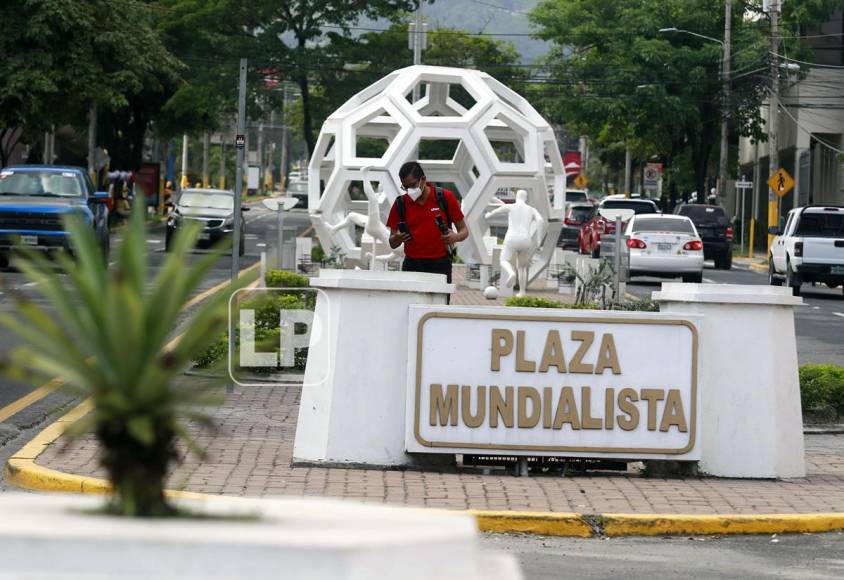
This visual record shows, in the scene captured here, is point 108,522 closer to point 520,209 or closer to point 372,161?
point 520,209

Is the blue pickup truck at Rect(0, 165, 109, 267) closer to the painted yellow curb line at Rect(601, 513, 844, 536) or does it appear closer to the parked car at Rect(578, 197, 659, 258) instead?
the parked car at Rect(578, 197, 659, 258)

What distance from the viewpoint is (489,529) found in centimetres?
867

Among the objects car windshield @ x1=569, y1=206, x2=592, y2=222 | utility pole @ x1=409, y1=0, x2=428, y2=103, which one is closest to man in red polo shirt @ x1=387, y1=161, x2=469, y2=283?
car windshield @ x1=569, y1=206, x2=592, y2=222

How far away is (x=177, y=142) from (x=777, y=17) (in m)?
74.5

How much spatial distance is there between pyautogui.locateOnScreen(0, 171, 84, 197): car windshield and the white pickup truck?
13503 mm

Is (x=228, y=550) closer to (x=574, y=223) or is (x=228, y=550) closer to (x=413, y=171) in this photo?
(x=413, y=171)

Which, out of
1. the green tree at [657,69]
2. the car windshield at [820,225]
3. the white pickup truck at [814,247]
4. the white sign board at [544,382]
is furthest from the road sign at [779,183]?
the white sign board at [544,382]

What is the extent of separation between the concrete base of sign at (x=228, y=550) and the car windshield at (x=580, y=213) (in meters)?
47.4

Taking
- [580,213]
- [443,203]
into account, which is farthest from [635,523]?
[580,213]

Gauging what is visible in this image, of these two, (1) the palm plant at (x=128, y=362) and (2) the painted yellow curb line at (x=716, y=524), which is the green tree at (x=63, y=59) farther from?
(1) the palm plant at (x=128, y=362)

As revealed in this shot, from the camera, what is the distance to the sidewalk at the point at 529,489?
890 centimetres

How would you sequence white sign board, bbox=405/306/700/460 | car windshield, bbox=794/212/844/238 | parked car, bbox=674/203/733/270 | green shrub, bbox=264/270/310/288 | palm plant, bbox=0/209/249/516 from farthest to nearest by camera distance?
1. parked car, bbox=674/203/733/270
2. car windshield, bbox=794/212/844/238
3. green shrub, bbox=264/270/310/288
4. white sign board, bbox=405/306/700/460
5. palm plant, bbox=0/209/249/516

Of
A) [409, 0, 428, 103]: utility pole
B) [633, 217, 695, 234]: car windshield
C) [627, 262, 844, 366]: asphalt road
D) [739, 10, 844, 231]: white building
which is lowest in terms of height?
[627, 262, 844, 366]: asphalt road

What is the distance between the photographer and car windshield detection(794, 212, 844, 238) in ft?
107
